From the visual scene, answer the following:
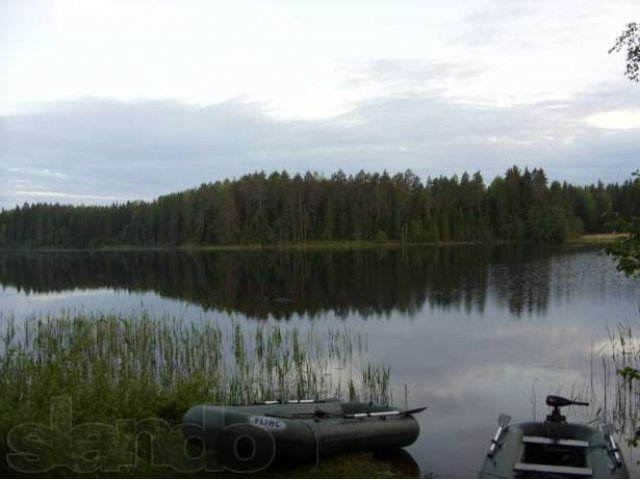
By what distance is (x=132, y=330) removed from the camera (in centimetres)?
1717

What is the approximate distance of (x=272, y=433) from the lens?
8.09m

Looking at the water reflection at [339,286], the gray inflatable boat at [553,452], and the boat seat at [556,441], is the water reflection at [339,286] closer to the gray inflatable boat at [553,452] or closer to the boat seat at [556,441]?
the gray inflatable boat at [553,452]

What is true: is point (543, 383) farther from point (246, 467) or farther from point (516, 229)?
point (516, 229)

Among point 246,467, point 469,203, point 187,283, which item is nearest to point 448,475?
point 246,467

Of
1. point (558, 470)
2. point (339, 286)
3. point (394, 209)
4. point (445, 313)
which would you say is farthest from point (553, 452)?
point (394, 209)

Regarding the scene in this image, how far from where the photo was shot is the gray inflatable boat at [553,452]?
7672 mm

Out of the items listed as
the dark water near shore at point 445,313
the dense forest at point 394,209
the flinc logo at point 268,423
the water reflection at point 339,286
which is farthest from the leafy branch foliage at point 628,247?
the dense forest at point 394,209

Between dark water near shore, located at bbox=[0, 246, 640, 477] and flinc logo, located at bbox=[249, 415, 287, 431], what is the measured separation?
2881 millimetres

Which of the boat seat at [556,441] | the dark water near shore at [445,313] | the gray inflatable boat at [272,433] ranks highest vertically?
the gray inflatable boat at [272,433]

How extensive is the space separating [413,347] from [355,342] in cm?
180

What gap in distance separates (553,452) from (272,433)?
408cm

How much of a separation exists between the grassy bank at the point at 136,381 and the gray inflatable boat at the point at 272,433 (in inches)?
18.7

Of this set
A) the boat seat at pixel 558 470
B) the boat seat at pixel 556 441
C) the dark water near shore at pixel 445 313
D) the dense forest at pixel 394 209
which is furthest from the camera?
the dense forest at pixel 394 209

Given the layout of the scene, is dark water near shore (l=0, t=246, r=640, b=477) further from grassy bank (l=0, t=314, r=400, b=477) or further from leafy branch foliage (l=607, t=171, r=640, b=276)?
leafy branch foliage (l=607, t=171, r=640, b=276)
